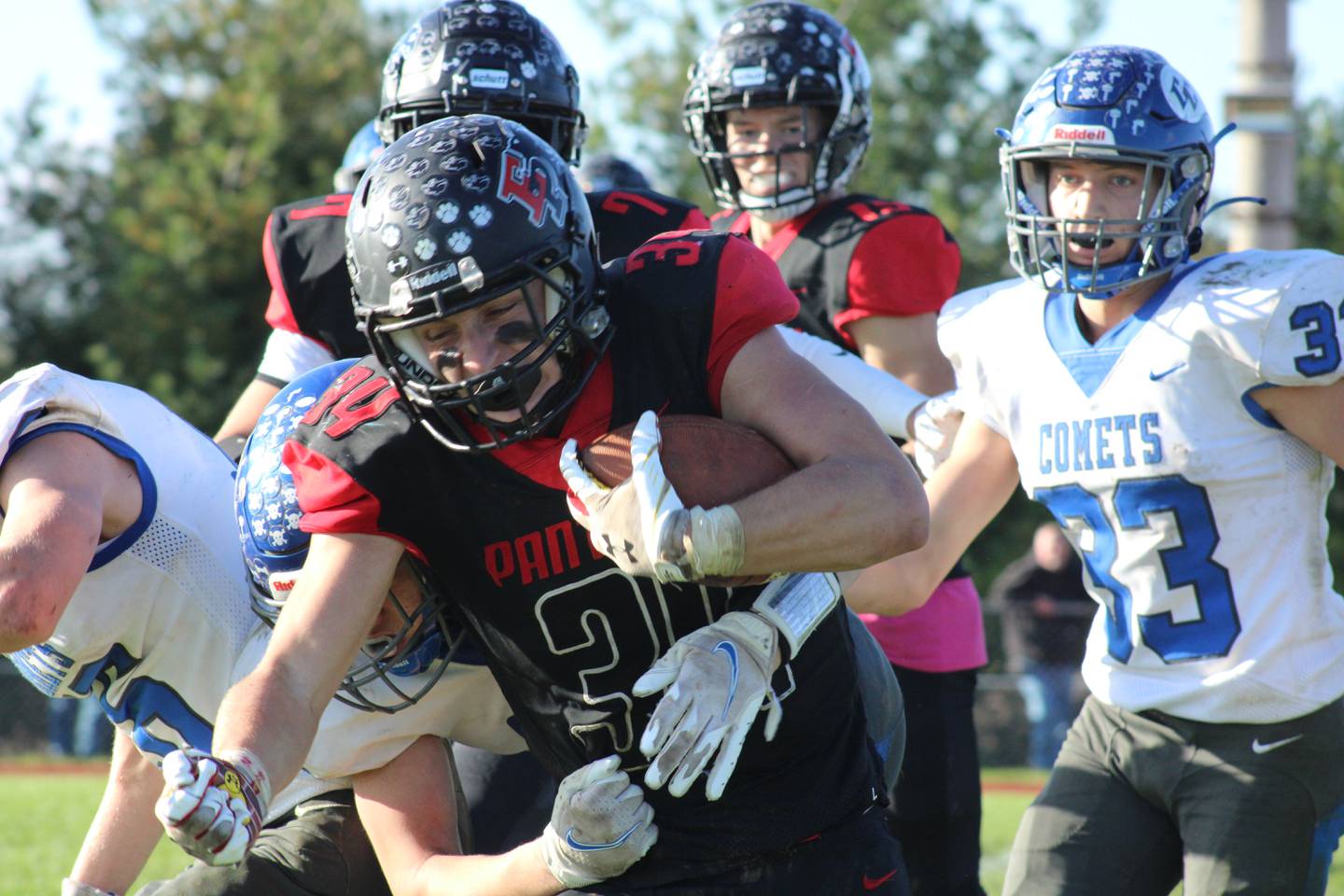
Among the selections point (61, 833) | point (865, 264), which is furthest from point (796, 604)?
point (61, 833)

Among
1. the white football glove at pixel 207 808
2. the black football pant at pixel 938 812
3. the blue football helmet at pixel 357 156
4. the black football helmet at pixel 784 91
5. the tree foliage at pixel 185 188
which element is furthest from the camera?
the tree foliage at pixel 185 188

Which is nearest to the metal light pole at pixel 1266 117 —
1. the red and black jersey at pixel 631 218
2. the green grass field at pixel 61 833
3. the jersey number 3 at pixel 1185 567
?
the green grass field at pixel 61 833

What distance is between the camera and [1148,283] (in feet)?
10.6

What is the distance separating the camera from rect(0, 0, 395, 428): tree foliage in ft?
57.4

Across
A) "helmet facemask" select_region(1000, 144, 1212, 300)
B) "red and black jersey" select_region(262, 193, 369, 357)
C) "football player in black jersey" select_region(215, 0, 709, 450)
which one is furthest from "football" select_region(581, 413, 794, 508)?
"red and black jersey" select_region(262, 193, 369, 357)

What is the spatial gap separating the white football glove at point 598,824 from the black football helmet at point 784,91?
2.19 metres

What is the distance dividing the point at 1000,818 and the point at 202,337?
12.3 metres

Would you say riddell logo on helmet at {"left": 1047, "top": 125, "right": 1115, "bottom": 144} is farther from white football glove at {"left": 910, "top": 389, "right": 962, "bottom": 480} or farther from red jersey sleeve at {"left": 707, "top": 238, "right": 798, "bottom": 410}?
red jersey sleeve at {"left": 707, "top": 238, "right": 798, "bottom": 410}

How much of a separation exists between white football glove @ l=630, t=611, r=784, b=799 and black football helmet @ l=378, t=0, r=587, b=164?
1817 millimetres

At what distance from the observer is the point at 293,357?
12.9 ft

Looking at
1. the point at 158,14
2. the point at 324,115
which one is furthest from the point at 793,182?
the point at 158,14

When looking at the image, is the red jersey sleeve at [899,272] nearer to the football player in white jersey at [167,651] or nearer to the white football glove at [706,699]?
the football player in white jersey at [167,651]

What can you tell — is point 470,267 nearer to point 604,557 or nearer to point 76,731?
point 604,557

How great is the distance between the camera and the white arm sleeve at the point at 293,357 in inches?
155
